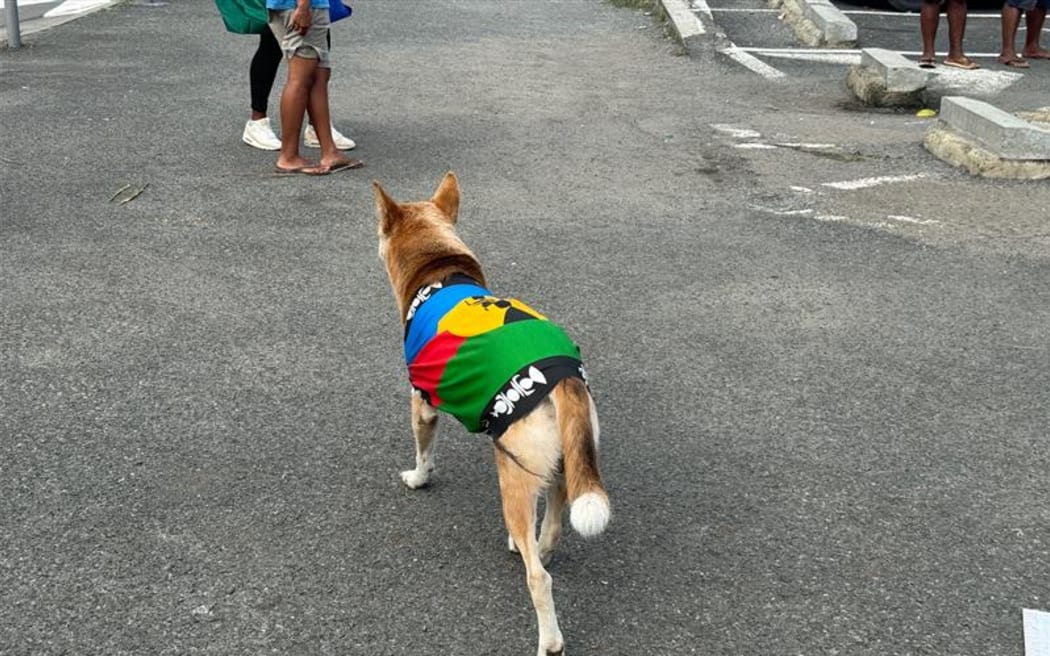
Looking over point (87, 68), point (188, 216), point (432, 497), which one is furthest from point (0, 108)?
point (432, 497)

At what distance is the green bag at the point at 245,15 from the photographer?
7.45 metres

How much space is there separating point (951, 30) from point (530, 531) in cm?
952

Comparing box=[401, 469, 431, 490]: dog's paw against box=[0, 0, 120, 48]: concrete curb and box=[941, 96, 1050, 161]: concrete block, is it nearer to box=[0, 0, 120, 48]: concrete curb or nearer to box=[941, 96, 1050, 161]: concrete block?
box=[941, 96, 1050, 161]: concrete block

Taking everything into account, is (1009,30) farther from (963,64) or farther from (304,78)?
(304,78)

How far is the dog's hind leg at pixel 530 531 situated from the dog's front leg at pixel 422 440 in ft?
2.16

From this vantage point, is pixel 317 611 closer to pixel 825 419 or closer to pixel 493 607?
pixel 493 607

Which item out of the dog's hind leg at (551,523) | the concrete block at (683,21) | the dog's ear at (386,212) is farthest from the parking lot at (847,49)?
the dog's hind leg at (551,523)

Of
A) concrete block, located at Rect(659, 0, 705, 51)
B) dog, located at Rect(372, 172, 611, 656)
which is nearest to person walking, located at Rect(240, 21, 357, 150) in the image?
dog, located at Rect(372, 172, 611, 656)

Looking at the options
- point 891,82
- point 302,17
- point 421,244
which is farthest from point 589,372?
point 891,82

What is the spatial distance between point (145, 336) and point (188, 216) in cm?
178

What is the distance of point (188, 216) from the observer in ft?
22.5

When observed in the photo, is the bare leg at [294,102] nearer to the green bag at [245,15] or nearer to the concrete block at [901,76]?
the green bag at [245,15]

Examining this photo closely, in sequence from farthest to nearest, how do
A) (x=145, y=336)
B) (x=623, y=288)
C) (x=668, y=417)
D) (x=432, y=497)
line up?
1. (x=623, y=288)
2. (x=145, y=336)
3. (x=668, y=417)
4. (x=432, y=497)

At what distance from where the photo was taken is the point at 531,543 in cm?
314
